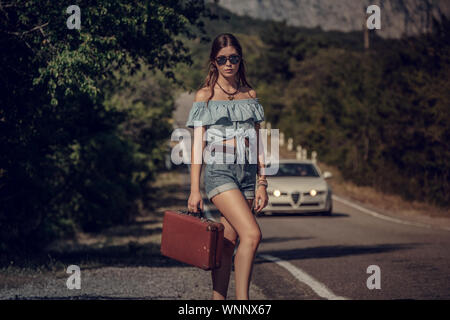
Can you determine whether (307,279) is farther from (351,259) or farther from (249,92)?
(249,92)

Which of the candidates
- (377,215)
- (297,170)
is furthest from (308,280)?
(297,170)

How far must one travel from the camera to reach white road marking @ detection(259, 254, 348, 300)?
7.23m

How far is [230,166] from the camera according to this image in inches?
180

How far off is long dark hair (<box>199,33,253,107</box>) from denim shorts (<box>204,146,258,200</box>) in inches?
18.2

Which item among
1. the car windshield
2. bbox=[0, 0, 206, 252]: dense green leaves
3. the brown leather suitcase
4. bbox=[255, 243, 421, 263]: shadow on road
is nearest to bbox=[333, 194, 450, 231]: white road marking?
the car windshield

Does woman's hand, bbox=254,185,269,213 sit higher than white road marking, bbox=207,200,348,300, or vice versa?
woman's hand, bbox=254,185,269,213

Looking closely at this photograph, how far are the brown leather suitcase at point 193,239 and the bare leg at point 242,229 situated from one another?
0.39ft

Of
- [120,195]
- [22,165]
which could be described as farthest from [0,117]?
[120,195]

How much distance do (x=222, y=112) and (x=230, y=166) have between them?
371mm

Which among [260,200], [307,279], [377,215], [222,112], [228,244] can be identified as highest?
[222,112]

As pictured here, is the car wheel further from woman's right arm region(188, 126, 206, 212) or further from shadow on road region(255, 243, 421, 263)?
woman's right arm region(188, 126, 206, 212)

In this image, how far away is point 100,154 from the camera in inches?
715

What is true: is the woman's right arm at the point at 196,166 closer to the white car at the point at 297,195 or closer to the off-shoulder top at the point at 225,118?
the off-shoulder top at the point at 225,118
